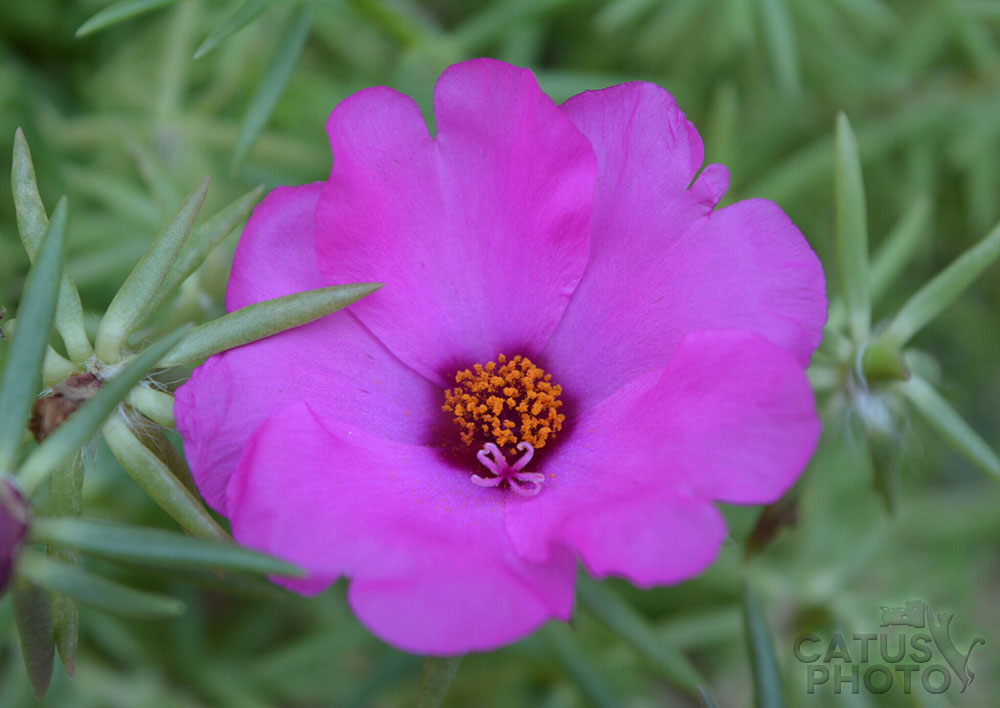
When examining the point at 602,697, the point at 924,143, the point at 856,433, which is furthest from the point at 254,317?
the point at 924,143

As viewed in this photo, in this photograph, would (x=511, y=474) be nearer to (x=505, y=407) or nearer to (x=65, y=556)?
(x=505, y=407)

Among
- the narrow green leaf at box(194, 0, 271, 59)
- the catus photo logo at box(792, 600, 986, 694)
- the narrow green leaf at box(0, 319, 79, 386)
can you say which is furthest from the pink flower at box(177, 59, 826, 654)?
the catus photo logo at box(792, 600, 986, 694)

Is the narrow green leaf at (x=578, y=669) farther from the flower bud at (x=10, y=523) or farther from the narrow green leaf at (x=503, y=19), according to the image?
the narrow green leaf at (x=503, y=19)

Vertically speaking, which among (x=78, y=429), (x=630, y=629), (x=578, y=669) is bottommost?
(x=578, y=669)

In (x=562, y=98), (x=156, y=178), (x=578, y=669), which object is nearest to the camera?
(x=156, y=178)

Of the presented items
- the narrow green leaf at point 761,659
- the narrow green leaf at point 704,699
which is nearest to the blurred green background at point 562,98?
the narrow green leaf at point 761,659

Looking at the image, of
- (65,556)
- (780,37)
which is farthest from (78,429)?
(780,37)
